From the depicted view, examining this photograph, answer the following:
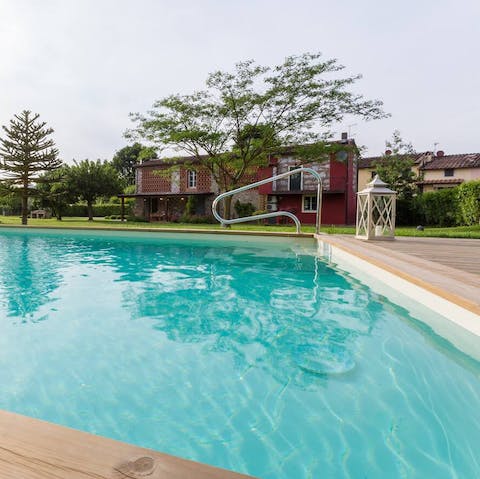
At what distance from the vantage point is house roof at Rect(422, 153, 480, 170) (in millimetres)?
30839

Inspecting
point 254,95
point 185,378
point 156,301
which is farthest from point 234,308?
point 254,95

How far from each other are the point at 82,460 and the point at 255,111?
18998 mm

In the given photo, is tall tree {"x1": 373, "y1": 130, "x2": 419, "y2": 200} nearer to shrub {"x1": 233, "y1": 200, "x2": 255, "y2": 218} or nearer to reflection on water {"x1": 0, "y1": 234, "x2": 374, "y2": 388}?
A: shrub {"x1": 233, "y1": 200, "x2": 255, "y2": 218}

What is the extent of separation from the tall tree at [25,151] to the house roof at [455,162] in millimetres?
31345

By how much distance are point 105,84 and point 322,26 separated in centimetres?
938

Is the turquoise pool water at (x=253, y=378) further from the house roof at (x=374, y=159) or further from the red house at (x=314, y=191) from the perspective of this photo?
the house roof at (x=374, y=159)

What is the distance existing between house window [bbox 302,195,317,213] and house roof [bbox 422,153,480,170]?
50.0 ft

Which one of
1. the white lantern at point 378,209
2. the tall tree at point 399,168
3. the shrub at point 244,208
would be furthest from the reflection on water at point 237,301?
the tall tree at point 399,168

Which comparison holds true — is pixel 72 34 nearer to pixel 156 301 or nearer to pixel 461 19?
pixel 156 301

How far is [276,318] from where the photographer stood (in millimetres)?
3799

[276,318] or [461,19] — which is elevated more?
[461,19]

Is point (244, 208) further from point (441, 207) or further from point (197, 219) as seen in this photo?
point (441, 207)

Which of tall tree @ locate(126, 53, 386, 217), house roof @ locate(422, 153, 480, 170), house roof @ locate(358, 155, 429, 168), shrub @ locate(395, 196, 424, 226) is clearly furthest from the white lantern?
house roof @ locate(422, 153, 480, 170)

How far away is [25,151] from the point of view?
71.0 ft
